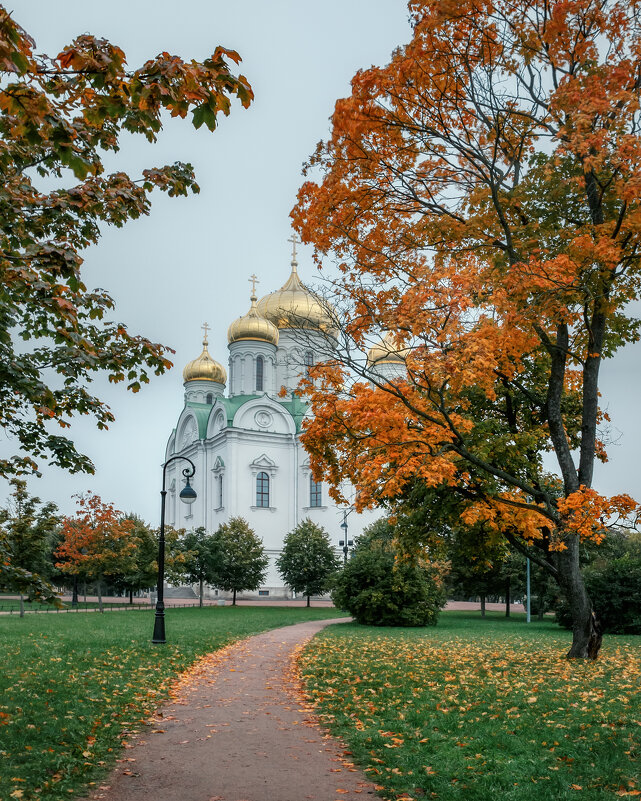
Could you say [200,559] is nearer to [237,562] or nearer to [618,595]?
[237,562]

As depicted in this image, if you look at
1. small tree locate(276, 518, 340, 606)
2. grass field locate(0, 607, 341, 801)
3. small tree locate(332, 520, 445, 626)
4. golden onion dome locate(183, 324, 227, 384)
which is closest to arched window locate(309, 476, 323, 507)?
small tree locate(276, 518, 340, 606)

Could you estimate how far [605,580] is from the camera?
24297 mm

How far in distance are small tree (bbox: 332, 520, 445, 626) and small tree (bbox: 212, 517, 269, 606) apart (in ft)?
62.0

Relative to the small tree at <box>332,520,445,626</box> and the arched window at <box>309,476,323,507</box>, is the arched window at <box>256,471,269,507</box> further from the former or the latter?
the small tree at <box>332,520,445,626</box>

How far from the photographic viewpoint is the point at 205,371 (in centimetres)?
6388

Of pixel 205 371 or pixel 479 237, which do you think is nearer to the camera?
pixel 479 237

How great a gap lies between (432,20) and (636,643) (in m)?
15.9

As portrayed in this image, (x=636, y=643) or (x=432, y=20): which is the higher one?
(x=432, y=20)

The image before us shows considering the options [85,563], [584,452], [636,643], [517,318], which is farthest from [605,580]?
[85,563]

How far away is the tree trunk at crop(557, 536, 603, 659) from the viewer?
12.9 m

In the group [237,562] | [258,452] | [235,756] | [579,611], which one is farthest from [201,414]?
[235,756]

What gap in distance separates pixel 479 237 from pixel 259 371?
48.4m

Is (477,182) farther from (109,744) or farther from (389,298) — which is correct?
(109,744)

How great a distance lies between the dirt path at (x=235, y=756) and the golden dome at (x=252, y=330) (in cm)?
4912
